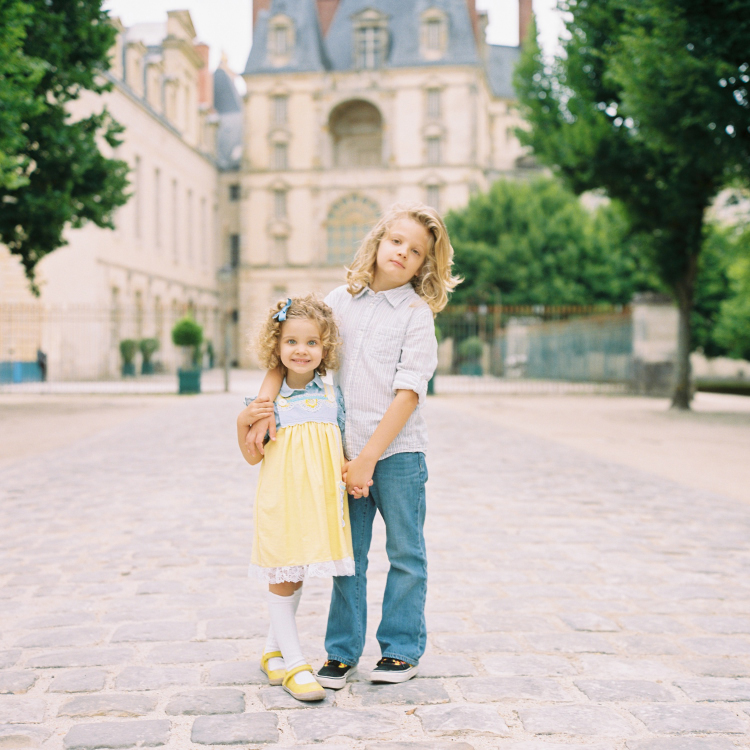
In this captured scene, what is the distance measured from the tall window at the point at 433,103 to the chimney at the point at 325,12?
7.90 m

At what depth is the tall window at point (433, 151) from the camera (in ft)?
154

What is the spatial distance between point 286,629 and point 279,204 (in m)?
47.4

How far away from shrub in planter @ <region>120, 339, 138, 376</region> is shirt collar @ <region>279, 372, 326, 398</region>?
30.2 meters

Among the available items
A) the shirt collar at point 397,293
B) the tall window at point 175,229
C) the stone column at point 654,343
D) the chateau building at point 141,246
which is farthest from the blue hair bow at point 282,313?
the tall window at point 175,229

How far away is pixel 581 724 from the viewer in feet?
8.58

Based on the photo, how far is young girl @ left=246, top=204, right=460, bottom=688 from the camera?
292 cm

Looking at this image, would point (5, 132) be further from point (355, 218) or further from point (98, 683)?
point (355, 218)

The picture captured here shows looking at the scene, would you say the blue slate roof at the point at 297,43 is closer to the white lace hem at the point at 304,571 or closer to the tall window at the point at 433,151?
the tall window at the point at 433,151

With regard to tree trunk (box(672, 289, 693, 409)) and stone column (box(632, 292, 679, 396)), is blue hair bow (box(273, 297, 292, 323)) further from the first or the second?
stone column (box(632, 292, 679, 396))

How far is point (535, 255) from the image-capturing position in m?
37.6

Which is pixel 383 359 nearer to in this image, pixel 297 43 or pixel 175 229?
pixel 175 229

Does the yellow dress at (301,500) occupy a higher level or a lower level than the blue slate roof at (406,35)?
lower

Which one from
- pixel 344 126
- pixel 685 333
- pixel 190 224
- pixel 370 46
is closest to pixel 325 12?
pixel 370 46

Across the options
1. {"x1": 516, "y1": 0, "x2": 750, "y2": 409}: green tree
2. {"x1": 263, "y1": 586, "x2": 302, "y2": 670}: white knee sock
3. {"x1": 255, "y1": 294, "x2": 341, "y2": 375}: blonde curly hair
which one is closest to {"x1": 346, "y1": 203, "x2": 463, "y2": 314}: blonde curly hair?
{"x1": 255, "y1": 294, "x2": 341, "y2": 375}: blonde curly hair
